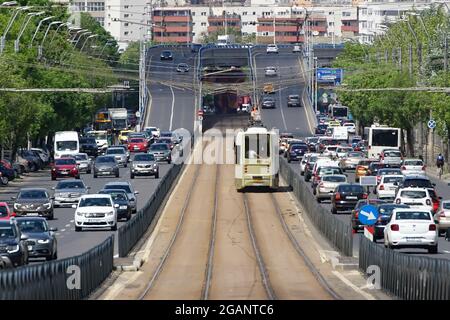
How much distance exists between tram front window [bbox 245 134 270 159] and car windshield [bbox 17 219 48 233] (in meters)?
34.2

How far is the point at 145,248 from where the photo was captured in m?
56.3

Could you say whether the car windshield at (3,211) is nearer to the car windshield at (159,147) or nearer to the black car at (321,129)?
the car windshield at (159,147)

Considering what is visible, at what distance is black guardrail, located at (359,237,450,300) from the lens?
35.1 meters

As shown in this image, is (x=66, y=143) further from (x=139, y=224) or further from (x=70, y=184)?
(x=139, y=224)

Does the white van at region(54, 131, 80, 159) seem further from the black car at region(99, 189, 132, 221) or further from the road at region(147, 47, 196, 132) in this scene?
the black car at region(99, 189, 132, 221)

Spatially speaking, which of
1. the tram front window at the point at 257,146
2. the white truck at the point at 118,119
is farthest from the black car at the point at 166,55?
the tram front window at the point at 257,146

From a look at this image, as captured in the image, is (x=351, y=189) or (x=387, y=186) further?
(x=387, y=186)

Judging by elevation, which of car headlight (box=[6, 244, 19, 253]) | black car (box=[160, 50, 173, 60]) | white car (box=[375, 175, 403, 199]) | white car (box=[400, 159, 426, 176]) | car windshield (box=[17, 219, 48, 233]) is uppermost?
black car (box=[160, 50, 173, 60])

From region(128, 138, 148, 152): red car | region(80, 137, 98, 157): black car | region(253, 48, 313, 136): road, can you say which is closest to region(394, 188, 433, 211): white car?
region(80, 137, 98, 157): black car

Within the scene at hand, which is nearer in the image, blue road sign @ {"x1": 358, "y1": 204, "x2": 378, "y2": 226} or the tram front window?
blue road sign @ {"x1": 358, "y1": 204, "x2": 378, "y2": 226}

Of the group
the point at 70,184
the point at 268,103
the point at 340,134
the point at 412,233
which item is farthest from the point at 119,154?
the point at 268,103

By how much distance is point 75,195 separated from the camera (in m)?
73.0

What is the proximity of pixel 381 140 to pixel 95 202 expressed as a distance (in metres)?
49.7
